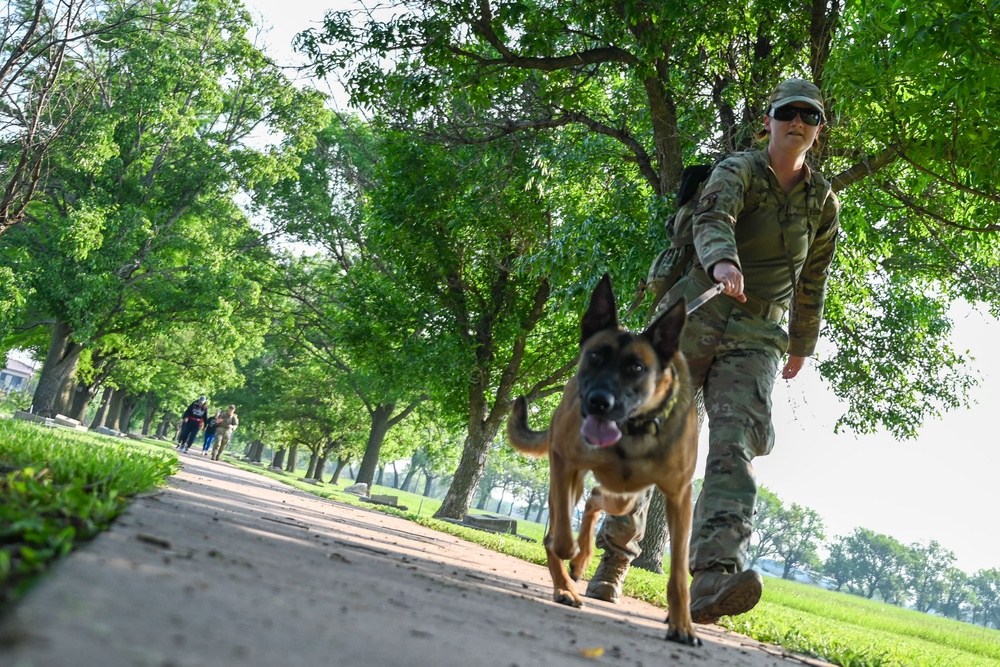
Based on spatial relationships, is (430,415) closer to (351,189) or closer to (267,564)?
(351,189)

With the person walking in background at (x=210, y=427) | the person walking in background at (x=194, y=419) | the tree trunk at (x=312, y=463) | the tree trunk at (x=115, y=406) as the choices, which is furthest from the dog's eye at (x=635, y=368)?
the tree trunk at (x=312, y=463)

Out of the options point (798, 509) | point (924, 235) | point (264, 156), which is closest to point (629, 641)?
point (924, 235)

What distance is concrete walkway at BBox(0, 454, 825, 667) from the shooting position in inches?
67.2

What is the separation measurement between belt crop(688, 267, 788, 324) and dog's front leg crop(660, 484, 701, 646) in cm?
173

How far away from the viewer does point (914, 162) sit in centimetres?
944

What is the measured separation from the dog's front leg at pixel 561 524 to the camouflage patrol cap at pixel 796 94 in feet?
9.74

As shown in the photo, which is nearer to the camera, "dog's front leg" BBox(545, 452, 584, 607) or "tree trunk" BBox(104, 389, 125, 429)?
"dog's front leg" BBox(545, 452, 584, 607)

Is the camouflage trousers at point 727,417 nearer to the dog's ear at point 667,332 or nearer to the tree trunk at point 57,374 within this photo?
the dog's ear at point 667,332

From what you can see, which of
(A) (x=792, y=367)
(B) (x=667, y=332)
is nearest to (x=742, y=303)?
(A) (x=792, y=367)

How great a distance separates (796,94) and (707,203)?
3.36ft

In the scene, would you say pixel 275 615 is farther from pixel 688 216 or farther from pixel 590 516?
pixel 688 216

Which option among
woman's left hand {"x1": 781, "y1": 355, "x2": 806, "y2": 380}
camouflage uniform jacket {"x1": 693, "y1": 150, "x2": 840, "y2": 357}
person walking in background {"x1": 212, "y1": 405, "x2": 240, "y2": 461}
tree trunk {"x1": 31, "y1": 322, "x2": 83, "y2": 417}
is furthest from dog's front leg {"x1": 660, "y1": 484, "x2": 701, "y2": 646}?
person walking in background {"x1": 212, "y1": 405, "x2": 240, "y2": 461}

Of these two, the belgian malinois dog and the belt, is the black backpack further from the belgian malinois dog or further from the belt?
the belgian malinois dog

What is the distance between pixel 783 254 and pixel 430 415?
110 ft
